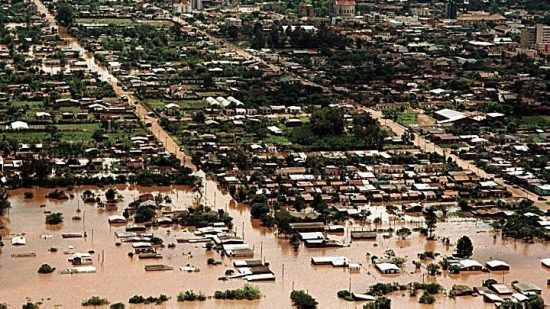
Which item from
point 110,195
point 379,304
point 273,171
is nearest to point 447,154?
point 273,171

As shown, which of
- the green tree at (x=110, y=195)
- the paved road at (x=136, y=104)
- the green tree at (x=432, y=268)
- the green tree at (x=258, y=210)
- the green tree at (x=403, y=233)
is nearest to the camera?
the green tree at (x=432, y=268)

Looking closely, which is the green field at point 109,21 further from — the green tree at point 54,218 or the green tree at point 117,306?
the green tree at point 117,306

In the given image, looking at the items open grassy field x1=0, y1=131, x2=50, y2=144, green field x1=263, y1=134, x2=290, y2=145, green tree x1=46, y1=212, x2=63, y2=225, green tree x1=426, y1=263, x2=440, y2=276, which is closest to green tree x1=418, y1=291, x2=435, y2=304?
green tree x1=426, y1=263, x2=440, y2=276

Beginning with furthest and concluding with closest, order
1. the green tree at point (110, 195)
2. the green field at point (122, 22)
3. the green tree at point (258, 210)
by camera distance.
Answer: the green field at point (122, 22)
the green tree at point (110, 195)
the green tree at point (258, 210)

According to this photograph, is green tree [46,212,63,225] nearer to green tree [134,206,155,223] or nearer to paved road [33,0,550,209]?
green tree [134,206,155,223]

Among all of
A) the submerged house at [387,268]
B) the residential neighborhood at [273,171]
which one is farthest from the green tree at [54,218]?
the submerged house at [387,268]

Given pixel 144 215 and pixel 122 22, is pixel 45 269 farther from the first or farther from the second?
pixel 122 22
